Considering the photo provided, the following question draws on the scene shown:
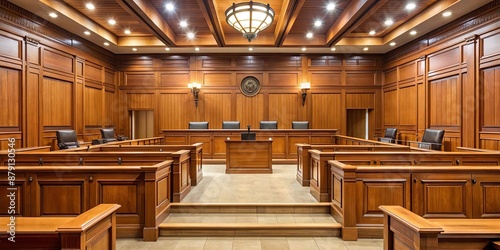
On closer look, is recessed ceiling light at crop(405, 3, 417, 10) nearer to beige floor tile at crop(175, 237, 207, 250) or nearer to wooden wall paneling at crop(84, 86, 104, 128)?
beige floor tile at crop(175, 237, 207, 250)

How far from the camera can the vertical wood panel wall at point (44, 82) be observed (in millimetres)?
5410

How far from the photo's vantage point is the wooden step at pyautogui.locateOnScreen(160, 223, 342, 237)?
10.9 feet

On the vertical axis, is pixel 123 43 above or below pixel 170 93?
above

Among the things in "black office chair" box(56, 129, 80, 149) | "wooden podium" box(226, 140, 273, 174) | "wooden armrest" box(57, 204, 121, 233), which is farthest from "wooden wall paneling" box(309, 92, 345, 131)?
"wooden armrest" box(57, 204, 121, 233)

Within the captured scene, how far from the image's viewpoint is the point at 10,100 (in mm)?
5445

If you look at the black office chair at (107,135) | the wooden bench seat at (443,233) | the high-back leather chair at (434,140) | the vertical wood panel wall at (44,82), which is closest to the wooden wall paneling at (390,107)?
the high-back leather chair at (434,140)

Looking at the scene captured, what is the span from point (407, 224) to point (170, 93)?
8914 millimetres

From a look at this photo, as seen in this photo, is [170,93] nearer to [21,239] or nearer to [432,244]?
[21,239]

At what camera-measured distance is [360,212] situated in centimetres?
317

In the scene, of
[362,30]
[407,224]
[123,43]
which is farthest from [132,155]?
[362,30]

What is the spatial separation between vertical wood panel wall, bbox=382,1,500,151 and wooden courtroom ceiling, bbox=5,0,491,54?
14.1 inches

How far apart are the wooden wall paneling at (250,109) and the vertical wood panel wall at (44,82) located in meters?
4.45

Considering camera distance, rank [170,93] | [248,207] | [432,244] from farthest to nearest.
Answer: [170,93] < [248,207] < [432,244]

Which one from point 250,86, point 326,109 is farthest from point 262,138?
point 326,109
